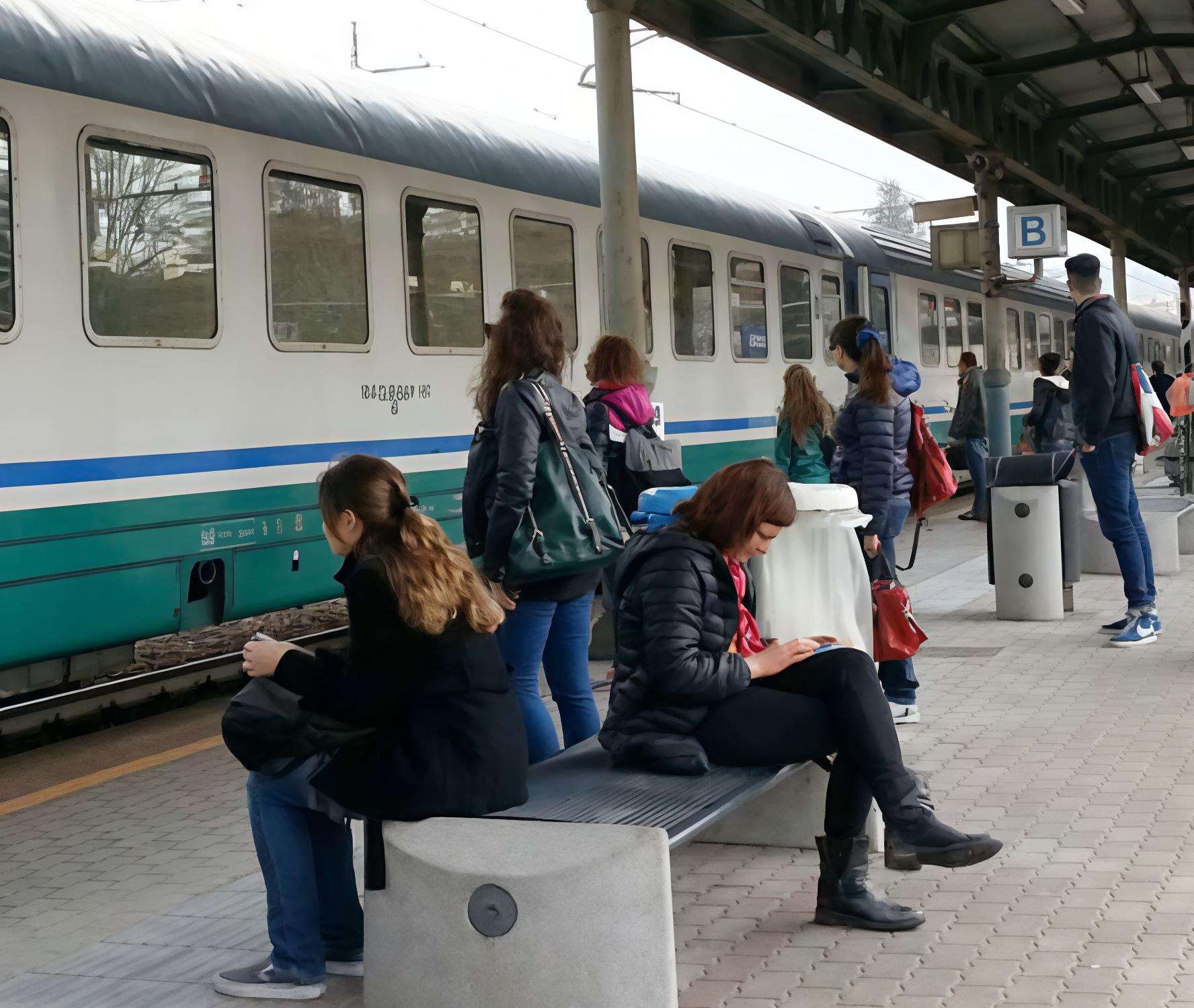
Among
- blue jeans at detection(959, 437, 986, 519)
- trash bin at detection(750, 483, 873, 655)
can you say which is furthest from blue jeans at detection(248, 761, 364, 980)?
blue jeans at detection(959, 437, 986, 519)

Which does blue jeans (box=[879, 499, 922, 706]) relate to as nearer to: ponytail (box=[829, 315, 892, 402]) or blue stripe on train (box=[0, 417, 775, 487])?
ponytail (box=[829, 315, 892, 402])

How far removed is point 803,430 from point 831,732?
550cm

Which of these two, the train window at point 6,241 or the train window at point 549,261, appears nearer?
the train window at point 6,241

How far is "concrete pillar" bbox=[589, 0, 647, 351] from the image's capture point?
393 inches

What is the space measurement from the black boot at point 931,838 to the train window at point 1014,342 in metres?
20.8

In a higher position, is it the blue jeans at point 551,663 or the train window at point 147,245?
the train window at point 147,245

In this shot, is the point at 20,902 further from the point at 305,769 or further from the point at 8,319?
the point at 8,319

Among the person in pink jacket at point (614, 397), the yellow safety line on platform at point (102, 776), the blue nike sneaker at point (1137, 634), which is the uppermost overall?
the person in pink jacket at point (614, 397)

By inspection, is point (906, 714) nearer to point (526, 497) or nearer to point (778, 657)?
point (526, 497)

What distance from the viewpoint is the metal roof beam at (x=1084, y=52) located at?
14.7 metres

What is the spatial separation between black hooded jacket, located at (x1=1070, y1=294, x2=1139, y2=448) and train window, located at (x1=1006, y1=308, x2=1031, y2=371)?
15.7m

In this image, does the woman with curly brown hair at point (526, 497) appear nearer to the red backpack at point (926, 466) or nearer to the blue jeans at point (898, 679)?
the blue jeans at point (898, 679)

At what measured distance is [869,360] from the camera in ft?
24.0

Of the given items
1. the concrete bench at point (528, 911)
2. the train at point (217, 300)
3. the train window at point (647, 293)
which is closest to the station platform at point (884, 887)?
the concrete bench at point (528, 911)
